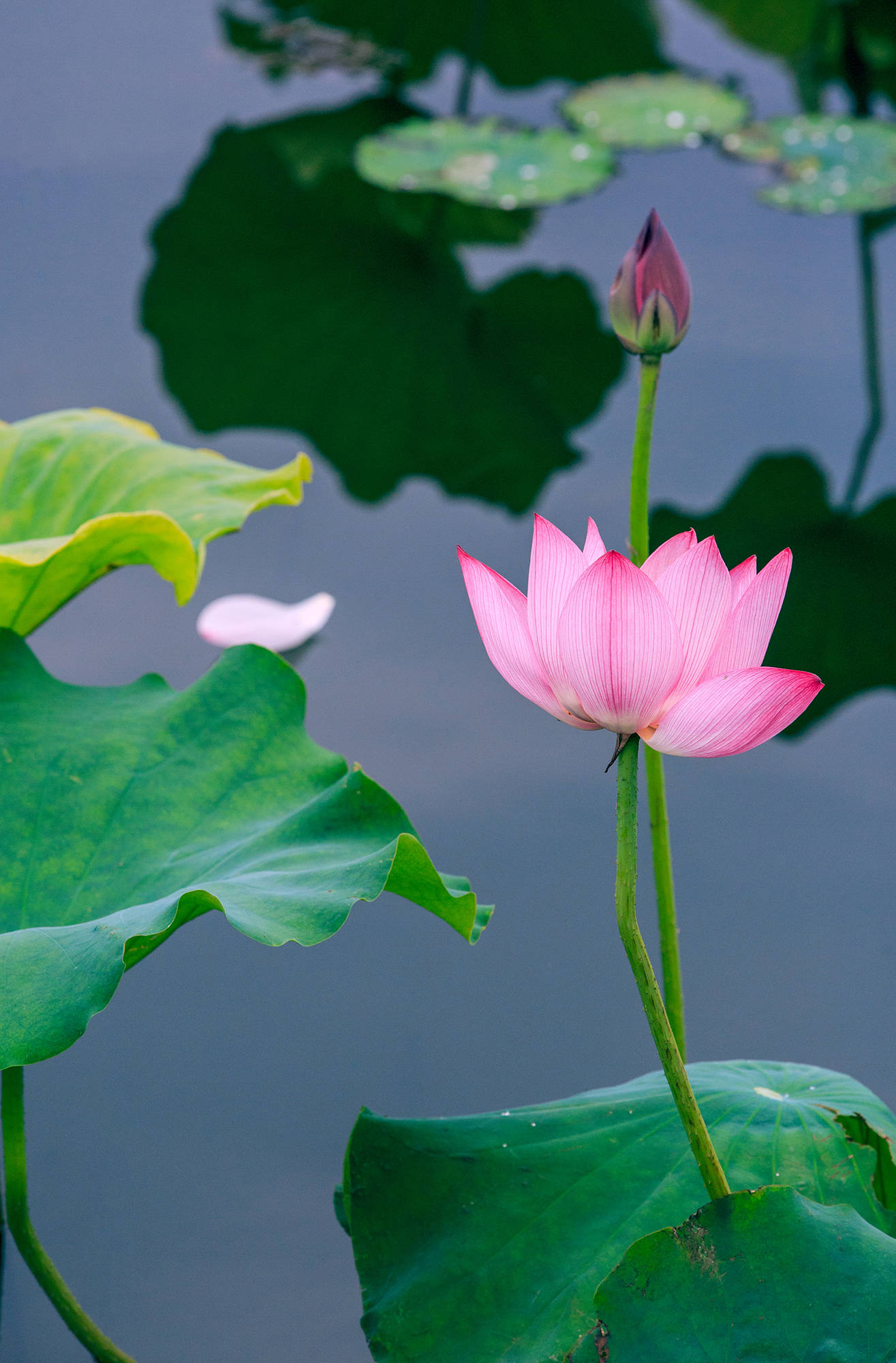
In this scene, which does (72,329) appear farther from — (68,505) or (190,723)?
(190,723)

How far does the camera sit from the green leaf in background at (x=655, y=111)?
3443 mm

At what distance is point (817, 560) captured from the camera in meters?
2.09

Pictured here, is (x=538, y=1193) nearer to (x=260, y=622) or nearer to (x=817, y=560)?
(x=260, y=622)

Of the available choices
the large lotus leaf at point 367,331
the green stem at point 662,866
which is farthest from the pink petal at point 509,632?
the large lotus leaf at point 367,331

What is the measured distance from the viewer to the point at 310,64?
381 cm

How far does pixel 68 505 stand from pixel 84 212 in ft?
6.71

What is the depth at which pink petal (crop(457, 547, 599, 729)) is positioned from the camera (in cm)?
69

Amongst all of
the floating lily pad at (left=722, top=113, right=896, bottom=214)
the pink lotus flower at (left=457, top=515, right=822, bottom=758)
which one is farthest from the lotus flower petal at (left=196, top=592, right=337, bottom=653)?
the floating lily pad at (left=722, top=113, right=896, bottom=214)

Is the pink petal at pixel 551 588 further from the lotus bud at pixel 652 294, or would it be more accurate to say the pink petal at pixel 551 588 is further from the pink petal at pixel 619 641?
the lotus bud at pixel 652 294

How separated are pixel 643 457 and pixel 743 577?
6.6 inches

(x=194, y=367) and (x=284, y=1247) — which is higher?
(x=194, y=367)

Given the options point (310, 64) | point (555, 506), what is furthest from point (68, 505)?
point (310, 64)

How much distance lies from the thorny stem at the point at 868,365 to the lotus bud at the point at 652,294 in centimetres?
148

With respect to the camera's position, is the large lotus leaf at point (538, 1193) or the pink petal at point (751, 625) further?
the large lotus leaf at point (538, 1193)
